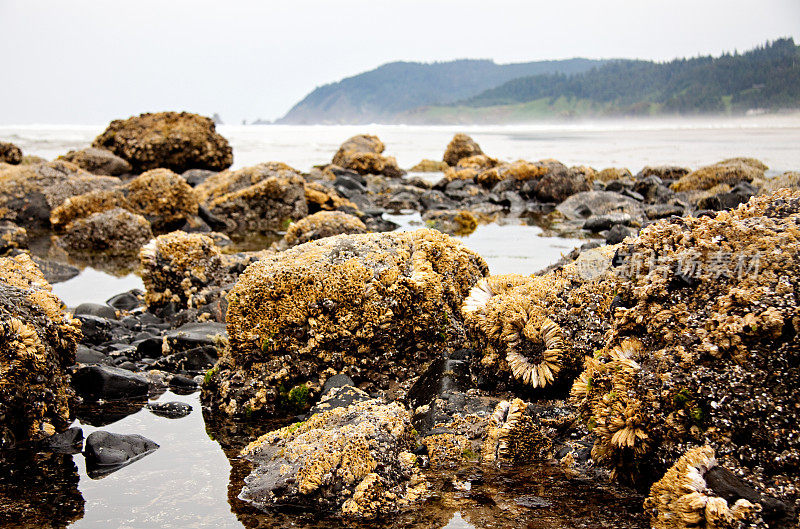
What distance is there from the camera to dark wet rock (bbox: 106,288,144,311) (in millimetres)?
7195

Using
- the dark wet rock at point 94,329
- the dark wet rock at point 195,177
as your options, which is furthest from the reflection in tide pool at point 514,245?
the dark wet rock at point 195,177

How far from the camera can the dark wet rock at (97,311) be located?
6.46 metres

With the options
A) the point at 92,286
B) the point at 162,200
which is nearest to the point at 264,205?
the point at 162,200

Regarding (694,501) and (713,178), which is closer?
(694,501)

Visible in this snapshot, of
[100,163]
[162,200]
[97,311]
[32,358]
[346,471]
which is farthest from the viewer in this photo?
[100,163]

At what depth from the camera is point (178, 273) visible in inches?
273

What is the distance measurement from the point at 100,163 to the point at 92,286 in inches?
571

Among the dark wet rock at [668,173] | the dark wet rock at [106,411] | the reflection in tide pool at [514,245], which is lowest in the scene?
the reflection in tide pool at [514,245]

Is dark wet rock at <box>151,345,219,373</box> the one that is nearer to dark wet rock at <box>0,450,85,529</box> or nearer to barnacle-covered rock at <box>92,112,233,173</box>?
dark wet rock at <box>0,450,85,529</box>

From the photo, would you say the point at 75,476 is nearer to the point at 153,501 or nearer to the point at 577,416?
the point at 153,501

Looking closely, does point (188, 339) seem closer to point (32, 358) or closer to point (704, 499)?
point (32, 358)

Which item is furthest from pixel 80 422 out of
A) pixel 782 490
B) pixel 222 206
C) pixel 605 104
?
pixel 605 104

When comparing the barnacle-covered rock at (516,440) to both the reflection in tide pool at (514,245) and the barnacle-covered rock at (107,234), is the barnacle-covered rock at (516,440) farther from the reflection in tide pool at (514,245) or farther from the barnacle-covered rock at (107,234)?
the barnacle-covered rock at (107,234)

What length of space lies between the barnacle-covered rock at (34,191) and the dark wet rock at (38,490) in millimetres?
10897
